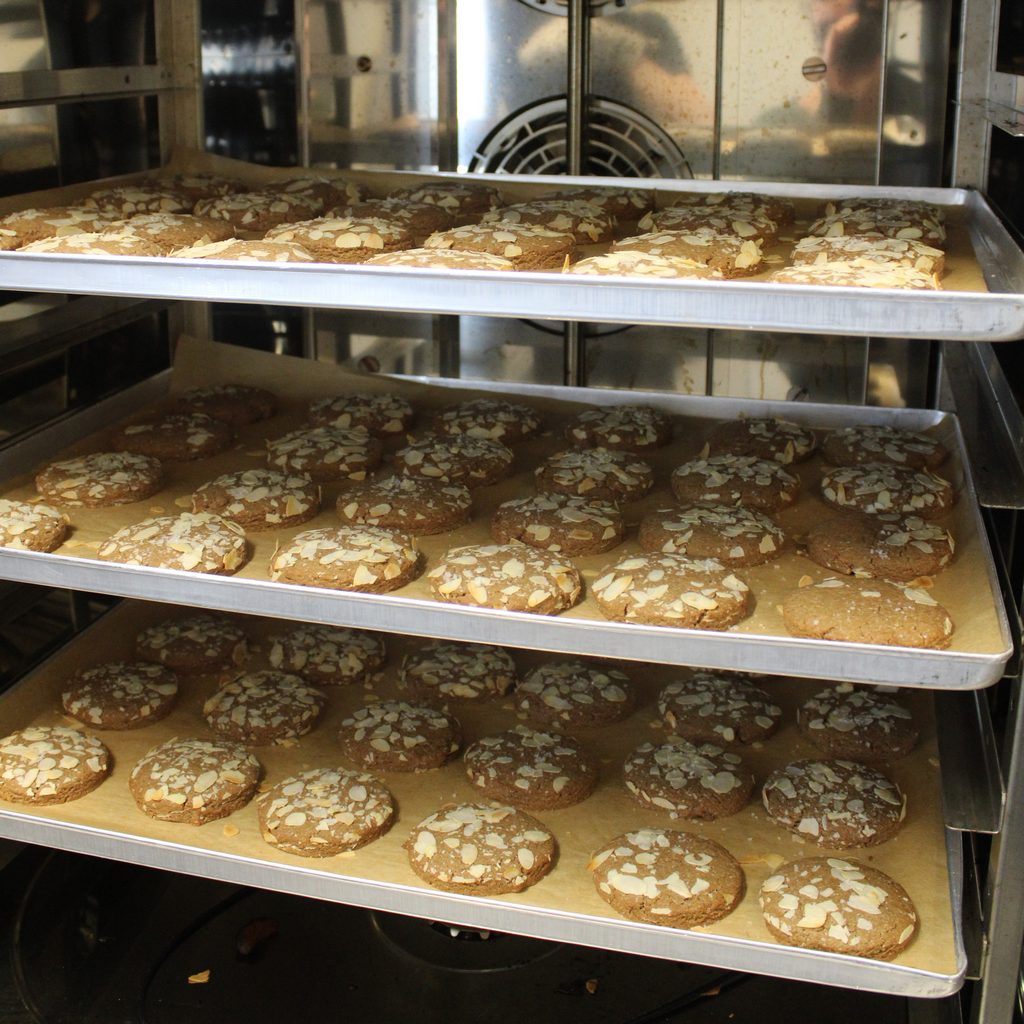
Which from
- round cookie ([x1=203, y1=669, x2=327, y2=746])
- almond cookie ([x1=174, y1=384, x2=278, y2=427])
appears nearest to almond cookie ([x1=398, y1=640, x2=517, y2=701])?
round cookie ([x1=203, y1=669, x2=327, y2=746])

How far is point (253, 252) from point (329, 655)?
37.1 inches

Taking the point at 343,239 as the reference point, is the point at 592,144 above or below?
above

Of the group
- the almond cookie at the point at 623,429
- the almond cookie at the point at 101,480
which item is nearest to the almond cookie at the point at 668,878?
the almond cookie at the point at 623,429

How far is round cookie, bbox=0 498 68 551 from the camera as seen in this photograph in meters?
2.18

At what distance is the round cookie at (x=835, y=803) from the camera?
204cm

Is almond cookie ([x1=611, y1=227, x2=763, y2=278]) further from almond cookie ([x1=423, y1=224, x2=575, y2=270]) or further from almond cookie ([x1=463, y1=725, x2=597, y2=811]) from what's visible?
almond cookie ([x1=463, y1=725, x2=597, y2=811])

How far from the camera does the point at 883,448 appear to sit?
2482mm

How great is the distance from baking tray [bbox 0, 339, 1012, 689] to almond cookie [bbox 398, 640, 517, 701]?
328 millimetres

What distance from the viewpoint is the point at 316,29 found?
118 inches

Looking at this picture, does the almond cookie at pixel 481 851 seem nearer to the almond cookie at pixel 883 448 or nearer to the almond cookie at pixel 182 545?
the almond cookie at pixel 182 545

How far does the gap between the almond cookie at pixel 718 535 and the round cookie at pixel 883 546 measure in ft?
0.27

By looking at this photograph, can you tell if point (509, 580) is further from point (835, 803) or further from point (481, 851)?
point (835, 803)

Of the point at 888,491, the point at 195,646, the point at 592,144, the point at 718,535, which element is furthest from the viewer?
the point at 592,144

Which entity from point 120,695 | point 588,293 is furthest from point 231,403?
point 588,293
